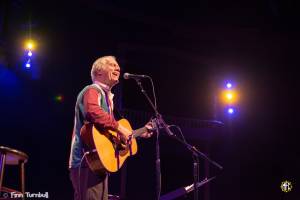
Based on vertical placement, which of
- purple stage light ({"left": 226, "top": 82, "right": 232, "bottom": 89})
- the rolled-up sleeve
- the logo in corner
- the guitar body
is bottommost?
the logo in corner

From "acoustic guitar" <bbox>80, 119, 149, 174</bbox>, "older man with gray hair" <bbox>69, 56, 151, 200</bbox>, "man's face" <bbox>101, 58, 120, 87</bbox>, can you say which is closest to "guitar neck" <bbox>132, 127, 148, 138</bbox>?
"older man with gray hair" <bbox>69, 56, 151, 200</bbox>

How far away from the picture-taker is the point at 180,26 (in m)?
7.89

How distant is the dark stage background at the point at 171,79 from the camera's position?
19.9ft

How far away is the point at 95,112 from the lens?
3.35 m

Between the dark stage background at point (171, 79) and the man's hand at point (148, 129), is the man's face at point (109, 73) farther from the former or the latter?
the dark stage background at point (171, 79)

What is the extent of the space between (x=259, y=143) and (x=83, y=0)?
455cm

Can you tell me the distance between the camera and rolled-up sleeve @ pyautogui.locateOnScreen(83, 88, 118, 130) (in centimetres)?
334

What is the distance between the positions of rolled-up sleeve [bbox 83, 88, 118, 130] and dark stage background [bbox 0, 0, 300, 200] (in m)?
2.81

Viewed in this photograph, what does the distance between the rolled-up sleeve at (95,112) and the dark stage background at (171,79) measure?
2808 mm

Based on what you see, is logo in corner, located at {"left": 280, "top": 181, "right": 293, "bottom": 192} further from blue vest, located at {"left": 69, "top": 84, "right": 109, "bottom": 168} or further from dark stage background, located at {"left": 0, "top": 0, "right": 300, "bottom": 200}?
blue vest, located at {"left": 69, "top": 84, "right": 109, "bottom": 168}

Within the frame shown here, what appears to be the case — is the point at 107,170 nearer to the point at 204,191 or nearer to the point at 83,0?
the point at 83,0

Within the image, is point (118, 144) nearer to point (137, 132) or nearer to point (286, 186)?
point (137, 132)

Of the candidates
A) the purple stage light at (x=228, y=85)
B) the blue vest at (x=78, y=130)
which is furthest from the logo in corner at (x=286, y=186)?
the blue vest at (x=78, y=130)

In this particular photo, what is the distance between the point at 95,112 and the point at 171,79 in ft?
15.2
